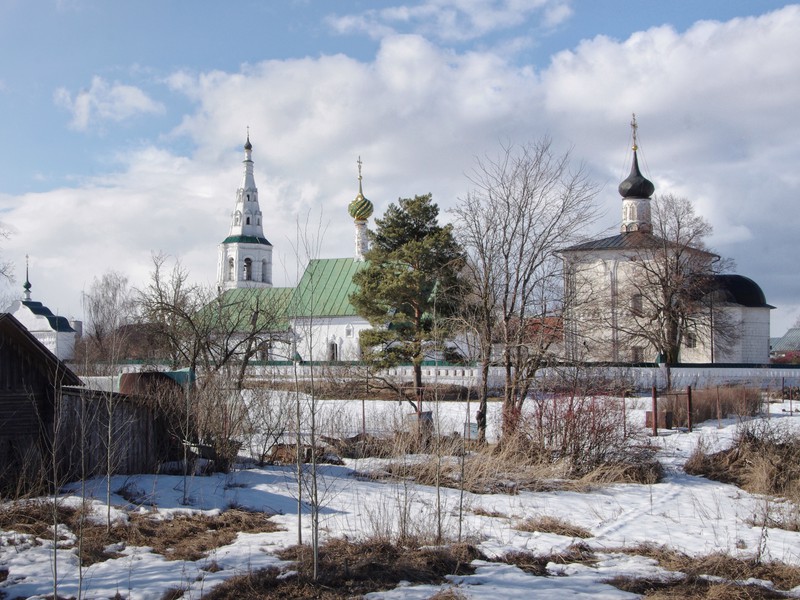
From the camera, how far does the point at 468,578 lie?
7812mm

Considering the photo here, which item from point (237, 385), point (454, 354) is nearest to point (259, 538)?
point (237, 385)

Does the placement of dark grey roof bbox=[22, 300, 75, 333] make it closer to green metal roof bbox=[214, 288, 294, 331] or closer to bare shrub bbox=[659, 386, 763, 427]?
green metal roof bbox=[214, 288, 294, 331]

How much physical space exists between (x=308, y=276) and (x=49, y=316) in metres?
20.7

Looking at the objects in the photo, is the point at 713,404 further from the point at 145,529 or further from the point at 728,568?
the point at 145,529

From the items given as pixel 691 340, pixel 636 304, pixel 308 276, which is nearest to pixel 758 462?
pixel 636 304

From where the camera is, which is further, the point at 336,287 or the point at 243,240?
the point at 243,240

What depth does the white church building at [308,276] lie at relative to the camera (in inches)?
1708

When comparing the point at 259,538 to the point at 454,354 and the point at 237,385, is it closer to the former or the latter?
the point at 237,385

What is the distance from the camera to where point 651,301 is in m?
39.7

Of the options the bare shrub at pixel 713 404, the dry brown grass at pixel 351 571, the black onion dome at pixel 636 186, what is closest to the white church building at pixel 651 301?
the black onion dome at pixel 636 186

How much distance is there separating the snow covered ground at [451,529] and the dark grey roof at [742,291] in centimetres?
3386

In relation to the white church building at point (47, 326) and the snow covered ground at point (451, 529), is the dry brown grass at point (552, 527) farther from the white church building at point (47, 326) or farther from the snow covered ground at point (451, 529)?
the white church building at point (47, 326)

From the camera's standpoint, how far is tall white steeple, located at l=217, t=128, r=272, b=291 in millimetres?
62875

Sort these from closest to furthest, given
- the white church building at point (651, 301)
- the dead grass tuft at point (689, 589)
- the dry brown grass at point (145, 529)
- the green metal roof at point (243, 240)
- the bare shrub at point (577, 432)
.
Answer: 1. the dead grass tuft at point (689, 589)
2. the dry brown grass at point (145, 529)
3. the bare shrub at point (577, 432)
4. the white church building at point (651, 301)
5. the green metal roof at point (243, 240)
